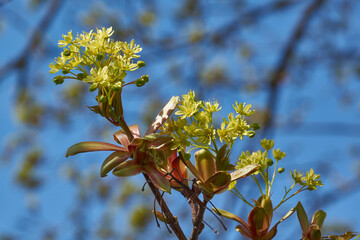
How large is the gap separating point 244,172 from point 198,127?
0.33ft

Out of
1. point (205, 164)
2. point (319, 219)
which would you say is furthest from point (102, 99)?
point (319, 219)

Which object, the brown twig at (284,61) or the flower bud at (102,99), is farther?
the brown twig at (284,61)

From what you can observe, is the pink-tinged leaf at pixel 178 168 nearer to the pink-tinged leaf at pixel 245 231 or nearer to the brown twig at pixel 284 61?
the pink-tinged leaf at pixel 245 231

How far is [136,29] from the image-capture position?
11.7ft

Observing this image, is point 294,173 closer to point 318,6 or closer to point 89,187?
point 318,6

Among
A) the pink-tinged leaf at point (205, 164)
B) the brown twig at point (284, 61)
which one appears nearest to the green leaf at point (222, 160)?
the pink-tinged leaf at point (205, 164)

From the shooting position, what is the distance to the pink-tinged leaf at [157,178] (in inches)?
23.8

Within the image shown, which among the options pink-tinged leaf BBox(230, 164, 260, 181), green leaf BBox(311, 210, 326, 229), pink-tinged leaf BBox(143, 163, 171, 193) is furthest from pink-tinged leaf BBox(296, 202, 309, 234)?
pink-tinged leaf BBox(143, 163, 171, 193)

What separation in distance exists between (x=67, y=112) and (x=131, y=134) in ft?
12.5

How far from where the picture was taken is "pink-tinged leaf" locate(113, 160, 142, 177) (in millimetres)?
638

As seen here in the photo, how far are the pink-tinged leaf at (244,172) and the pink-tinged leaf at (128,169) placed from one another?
0.15 meters

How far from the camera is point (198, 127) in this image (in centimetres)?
66

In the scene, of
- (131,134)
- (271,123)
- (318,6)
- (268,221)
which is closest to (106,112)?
(131,134)

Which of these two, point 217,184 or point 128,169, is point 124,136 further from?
point 217,184
